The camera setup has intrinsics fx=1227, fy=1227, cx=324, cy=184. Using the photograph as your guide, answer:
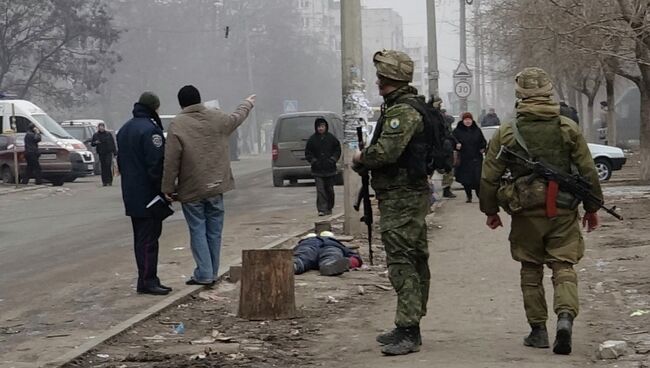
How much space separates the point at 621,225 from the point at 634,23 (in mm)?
5063

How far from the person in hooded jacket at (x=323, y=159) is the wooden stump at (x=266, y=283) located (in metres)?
9.56

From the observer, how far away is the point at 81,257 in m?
15.2

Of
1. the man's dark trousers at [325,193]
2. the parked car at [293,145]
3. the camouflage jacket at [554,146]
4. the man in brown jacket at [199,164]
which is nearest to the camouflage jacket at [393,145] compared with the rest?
the camouflage jacket at [554,146]

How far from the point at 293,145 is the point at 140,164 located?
18.7m

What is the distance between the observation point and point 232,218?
20.6 meters

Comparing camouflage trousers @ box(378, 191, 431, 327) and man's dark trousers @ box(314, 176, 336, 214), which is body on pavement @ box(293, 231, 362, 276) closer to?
camouflage trousers @ box(378, 191, 431, 327)

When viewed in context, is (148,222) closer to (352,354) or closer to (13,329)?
(13,329)

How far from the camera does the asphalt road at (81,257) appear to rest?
31.6 feet

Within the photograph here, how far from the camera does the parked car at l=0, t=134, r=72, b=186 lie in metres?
35.1

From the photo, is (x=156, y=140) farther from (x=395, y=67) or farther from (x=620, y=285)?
(x=620, y=285)

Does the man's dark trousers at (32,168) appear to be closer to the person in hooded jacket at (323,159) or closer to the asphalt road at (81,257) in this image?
the asphalt road at (81,257)

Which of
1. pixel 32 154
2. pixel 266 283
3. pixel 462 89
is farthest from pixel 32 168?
pixel 266 283

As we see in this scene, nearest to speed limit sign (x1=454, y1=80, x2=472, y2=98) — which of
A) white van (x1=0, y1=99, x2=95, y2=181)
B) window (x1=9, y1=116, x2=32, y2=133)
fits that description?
white van (x1=0, y1=99, x2=95, y2=181)

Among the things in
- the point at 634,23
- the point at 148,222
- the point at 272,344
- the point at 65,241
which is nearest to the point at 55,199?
the point at 65,241
